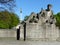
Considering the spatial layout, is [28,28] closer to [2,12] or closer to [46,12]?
[46,12]

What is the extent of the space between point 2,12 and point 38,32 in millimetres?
18931

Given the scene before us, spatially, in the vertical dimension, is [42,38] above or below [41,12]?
below

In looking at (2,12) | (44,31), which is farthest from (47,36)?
(2,12)

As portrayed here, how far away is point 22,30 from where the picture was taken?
37469 mm

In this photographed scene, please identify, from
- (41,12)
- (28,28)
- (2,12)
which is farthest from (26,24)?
(2,12)

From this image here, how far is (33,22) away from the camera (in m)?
37.0

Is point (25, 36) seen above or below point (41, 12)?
below

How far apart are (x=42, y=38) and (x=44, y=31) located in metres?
1.17

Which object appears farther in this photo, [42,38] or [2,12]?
[42,38]

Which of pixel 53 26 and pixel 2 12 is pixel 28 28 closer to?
pixel 53 26

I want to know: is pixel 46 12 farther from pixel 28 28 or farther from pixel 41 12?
pixel 28 28

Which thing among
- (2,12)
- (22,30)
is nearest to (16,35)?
(22,30)

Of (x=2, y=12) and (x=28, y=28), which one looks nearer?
(x=2, y=12)

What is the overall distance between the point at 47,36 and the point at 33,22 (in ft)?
10.4
